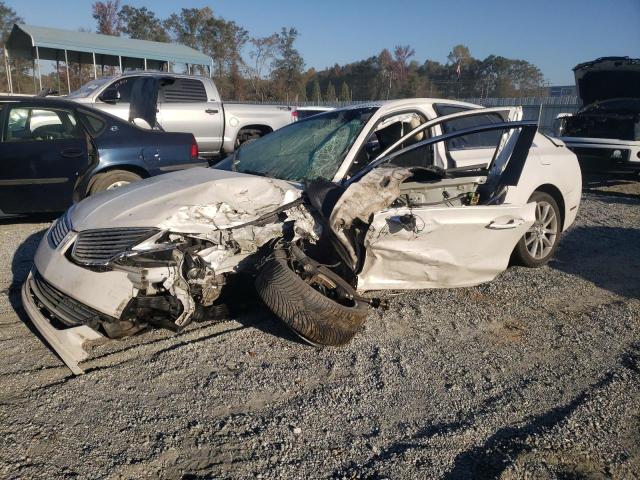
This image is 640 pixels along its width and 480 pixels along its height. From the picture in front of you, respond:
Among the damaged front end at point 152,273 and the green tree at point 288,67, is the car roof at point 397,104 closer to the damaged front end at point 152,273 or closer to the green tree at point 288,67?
the damaged front end at point 152,273

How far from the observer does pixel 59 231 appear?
363cm

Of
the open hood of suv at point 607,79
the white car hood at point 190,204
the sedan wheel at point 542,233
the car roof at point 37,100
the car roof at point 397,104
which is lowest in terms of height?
the sedan wheel at point 542,233

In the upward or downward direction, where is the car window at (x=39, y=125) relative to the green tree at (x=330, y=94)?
downward

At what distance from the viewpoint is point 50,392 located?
2.83 meters

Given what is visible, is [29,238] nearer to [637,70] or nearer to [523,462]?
[523,462]

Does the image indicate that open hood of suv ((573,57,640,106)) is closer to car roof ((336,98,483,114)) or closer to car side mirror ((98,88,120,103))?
car roof ((336,98,483,114))

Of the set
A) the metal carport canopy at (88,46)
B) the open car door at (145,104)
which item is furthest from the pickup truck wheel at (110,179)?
the metal carport canopy at (88,46)

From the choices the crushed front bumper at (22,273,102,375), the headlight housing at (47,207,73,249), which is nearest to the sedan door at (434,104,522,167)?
the headlight housing at (47,207,73,249)

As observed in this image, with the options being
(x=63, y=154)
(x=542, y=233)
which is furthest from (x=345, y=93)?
(x=542, y=233)

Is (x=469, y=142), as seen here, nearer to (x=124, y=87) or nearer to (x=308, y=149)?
(x=308, y=149)

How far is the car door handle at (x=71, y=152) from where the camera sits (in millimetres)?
5941

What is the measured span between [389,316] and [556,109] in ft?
59.2

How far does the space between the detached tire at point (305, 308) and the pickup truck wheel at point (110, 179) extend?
141 inches

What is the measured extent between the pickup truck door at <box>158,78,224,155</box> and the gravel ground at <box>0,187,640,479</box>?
5969mm
